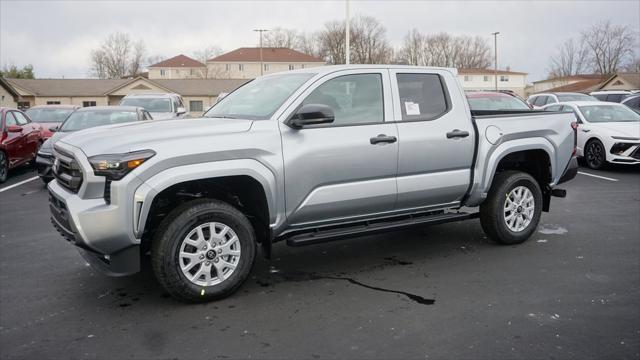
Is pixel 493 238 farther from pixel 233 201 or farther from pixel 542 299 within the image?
pixel 233 201

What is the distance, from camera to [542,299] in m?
4.57

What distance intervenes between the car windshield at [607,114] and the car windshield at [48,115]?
14449 millimetres

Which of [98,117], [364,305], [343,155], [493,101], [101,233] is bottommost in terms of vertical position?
[364,305]

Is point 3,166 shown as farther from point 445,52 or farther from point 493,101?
point 445,52

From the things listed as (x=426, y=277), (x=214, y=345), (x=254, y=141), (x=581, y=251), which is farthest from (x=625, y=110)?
(x=214, y=345)

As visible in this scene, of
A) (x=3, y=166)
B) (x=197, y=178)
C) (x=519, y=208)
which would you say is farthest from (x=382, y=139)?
(x=3, y=166)

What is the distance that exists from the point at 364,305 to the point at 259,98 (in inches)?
87.5

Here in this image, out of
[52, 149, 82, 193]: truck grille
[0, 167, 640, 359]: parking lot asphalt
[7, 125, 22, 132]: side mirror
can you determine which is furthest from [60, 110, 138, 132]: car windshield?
[52, 149, 82, 193]: truck grille

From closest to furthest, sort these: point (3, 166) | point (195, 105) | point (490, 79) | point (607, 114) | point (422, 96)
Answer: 1. point (422, 96)
2. point (3, 166)
3. point (607, 114)
4. point (195, 105)
5. point (490, 79)

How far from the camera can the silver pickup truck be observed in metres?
4.21

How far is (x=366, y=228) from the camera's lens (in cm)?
518

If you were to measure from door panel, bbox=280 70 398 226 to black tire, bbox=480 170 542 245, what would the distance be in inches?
56.1

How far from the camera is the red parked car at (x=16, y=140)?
11912 mm

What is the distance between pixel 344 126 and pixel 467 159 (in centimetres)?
149
